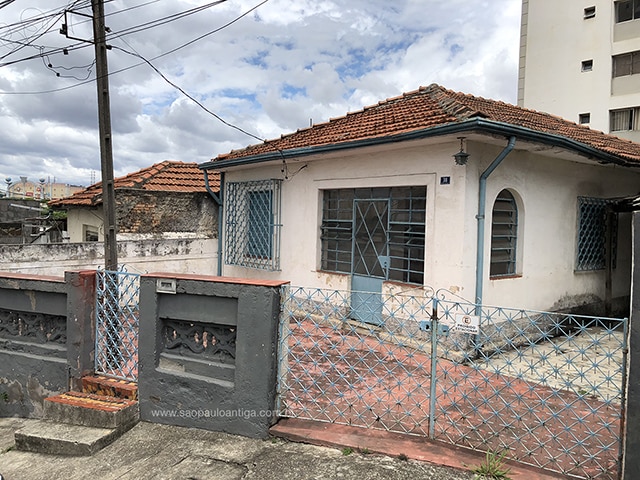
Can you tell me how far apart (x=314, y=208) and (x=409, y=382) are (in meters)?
3.93

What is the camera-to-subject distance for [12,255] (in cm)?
720

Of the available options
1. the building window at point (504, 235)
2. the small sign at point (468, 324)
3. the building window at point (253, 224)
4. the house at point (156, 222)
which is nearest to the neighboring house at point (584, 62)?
the building window at point (504, 235)

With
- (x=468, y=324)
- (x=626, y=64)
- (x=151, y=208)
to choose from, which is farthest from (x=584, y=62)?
(x=468, y=324)

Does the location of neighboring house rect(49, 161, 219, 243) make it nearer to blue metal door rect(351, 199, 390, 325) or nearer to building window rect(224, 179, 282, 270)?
building window rect(224, 179, 282, 270)

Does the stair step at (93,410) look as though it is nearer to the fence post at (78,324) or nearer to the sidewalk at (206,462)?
the sidewalk at (206,462)

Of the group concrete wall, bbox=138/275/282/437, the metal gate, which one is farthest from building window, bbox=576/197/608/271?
the metal gate

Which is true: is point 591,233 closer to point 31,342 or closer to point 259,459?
point 259,459

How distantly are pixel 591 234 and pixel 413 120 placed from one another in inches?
161

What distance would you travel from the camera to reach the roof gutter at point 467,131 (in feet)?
17.5

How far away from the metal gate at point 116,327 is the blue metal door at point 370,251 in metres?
3.44

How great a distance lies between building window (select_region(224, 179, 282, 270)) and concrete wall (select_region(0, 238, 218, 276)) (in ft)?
1.89

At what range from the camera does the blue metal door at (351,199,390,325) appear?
23.3 feet

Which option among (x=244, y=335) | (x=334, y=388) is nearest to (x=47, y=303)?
(x=244, y=335)

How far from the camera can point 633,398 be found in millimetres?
2846
